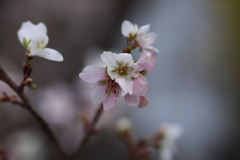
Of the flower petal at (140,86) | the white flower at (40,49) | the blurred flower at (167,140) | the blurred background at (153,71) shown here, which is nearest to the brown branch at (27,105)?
the white flower at (40,49)

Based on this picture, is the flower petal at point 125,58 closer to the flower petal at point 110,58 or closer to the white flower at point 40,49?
the flower petal at point 110,58

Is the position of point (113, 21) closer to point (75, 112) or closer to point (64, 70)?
point (64, 70)

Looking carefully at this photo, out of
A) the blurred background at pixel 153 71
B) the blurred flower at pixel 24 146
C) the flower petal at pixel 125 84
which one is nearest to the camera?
the flower petal at pixel 125 84

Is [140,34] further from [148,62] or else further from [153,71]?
[153,71]

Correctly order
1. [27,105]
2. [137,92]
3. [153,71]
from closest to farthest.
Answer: [137,92], [27,105], [153,71]

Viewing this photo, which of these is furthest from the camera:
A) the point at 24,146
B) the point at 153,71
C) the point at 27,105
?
the point at 153,71

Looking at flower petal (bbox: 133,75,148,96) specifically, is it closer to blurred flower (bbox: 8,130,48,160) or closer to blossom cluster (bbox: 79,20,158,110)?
blossom cluster (bbox: 79,20,158,110)

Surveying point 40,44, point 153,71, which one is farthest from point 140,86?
point 153,71

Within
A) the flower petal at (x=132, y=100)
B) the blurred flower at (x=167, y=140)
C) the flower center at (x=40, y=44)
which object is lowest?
the blurred flower at (x=167, y=140)

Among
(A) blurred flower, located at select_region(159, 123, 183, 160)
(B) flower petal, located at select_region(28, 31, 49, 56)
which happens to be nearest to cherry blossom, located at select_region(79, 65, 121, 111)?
(B) flower petal, located at select_region(28, 31, 49, 56)
